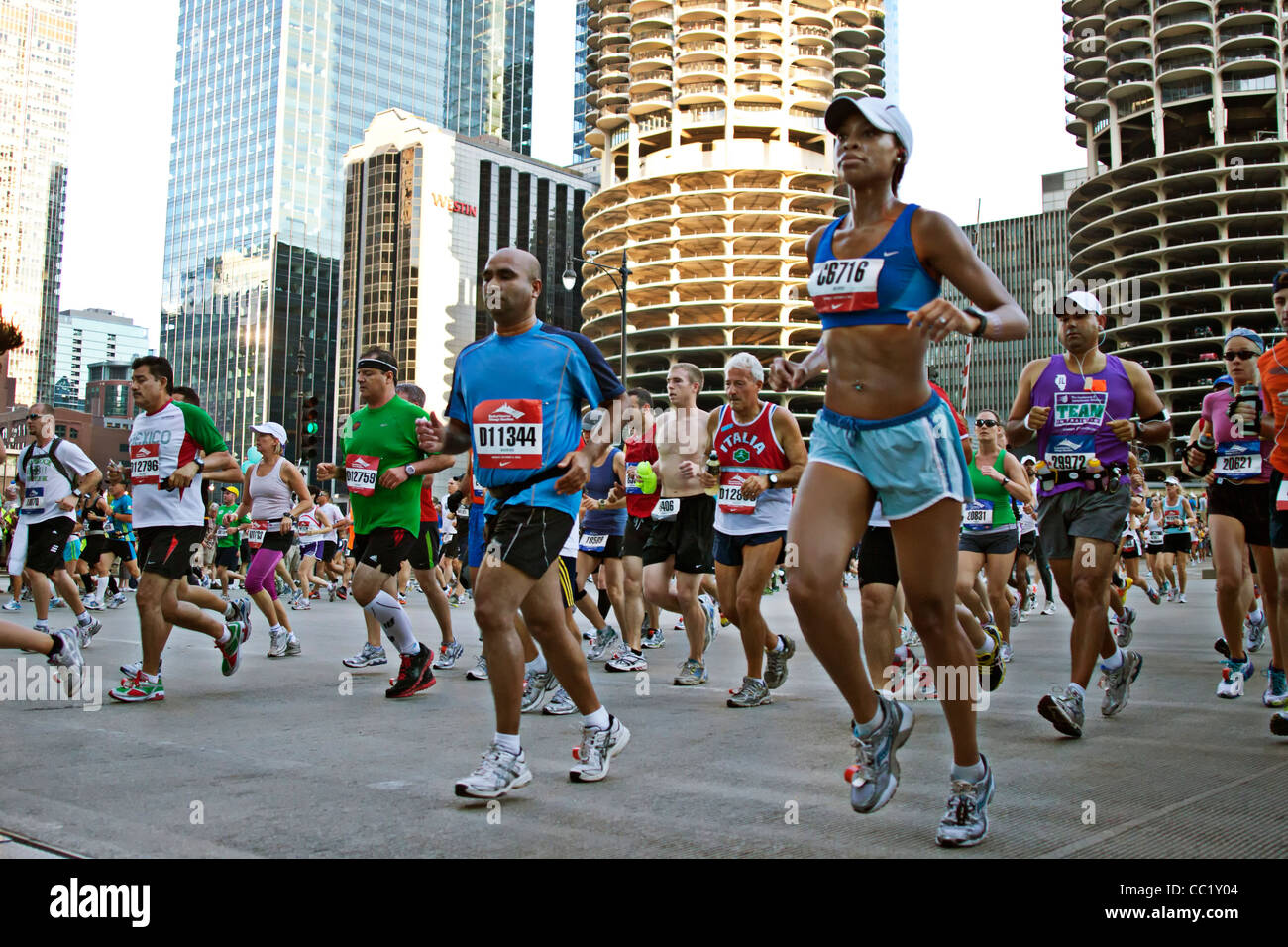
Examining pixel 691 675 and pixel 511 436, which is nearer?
pixel 511 436

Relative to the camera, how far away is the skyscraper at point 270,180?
132125mm

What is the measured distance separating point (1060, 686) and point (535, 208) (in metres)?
126

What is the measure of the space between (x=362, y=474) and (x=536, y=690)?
80.1 inches

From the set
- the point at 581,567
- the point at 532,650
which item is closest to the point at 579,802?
the point at 532,650

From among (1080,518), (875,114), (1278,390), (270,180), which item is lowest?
(1080,518)

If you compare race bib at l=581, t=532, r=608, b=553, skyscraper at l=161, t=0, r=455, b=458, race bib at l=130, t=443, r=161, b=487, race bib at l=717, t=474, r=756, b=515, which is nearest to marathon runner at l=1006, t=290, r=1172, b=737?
race bib at l=717, t=474, r=756, b=515

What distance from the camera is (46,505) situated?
32.4ft

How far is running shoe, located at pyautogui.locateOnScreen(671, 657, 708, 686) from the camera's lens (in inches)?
312

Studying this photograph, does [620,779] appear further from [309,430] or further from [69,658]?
[309,430]

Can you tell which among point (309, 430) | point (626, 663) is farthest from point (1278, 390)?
point (309, 430)

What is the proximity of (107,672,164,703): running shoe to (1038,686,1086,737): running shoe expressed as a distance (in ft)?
16.6

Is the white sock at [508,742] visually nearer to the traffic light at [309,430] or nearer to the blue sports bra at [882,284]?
the blue sports bra at [882,284]

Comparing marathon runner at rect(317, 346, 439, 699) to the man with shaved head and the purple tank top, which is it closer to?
the man with shaved head
